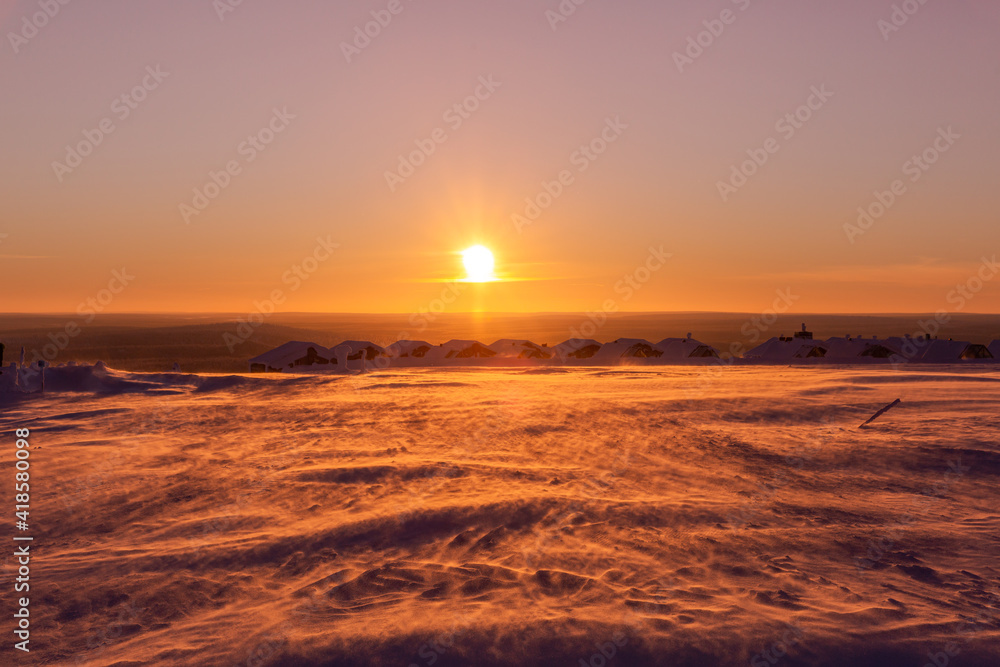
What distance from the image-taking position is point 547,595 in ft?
21.9

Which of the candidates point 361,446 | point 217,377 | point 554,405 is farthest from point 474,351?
point 361,446

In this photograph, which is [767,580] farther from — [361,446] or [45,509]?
[45,509]

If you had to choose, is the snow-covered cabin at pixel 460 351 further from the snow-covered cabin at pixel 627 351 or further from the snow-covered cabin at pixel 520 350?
the snow-covered cabin at pixel 627 351

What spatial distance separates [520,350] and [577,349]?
438cm

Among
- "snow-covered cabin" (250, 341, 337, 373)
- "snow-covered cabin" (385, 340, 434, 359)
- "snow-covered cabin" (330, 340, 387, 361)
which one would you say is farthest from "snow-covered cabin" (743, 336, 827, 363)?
"snow-covered cabin" (250, 341, 337, 373)

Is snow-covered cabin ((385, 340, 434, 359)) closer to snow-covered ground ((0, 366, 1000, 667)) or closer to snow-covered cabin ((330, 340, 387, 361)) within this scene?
snow-covered cabin ((330, 340, 387, 361))

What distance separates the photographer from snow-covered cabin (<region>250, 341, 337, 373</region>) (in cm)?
4112

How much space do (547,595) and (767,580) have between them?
8.38 ft

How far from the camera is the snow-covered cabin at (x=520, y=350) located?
154 ft

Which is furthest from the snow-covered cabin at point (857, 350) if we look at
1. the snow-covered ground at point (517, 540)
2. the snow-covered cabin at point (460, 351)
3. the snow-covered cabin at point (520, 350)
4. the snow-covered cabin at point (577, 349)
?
the snow-covered ground at point (517, 540)

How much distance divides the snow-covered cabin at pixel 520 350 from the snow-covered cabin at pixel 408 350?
17.1 ft

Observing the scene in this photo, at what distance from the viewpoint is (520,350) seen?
4753 cm

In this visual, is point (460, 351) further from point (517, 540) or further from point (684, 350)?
point (517, 540)

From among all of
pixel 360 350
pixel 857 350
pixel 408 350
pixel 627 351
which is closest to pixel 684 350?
pixel 627 351
